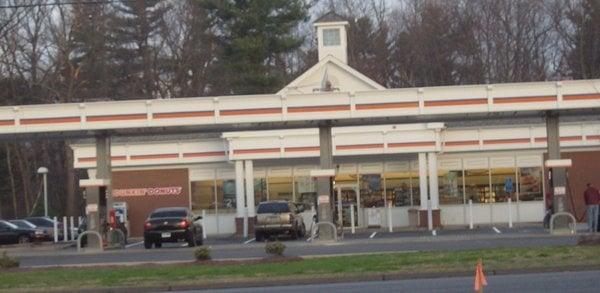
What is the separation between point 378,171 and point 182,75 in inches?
1069

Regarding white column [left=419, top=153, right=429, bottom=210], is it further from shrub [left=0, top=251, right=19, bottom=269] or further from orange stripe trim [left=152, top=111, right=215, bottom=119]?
shrub [left=0, top=251, right=19, bottom=269]

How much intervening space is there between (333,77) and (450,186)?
7.82 metres

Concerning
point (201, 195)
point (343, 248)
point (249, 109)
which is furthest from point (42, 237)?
point (343, 248)

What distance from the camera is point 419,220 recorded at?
50500 millimetres

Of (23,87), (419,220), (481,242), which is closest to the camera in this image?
(481,242)

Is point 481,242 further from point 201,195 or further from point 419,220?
point 201,195

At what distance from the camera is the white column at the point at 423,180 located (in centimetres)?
4988

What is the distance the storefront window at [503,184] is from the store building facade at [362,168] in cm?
5

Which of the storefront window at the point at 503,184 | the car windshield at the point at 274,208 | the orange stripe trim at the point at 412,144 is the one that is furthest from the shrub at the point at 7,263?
the storefront window at the point at 503,184

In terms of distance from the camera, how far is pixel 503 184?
53000 mm

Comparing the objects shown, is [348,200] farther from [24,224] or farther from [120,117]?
[24,224]

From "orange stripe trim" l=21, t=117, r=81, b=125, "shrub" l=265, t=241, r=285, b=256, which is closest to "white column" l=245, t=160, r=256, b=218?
"orange stripe trim" l=21, t=117, r=81, b=125

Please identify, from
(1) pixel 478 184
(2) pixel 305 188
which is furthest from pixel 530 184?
(2) pixel 305 188

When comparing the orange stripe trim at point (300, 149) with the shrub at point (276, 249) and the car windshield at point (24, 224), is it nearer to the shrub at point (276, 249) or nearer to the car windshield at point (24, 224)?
the car windshield at point (24, 224)
